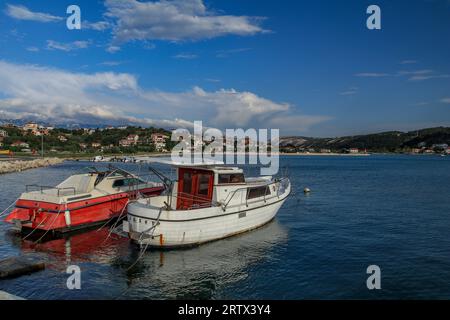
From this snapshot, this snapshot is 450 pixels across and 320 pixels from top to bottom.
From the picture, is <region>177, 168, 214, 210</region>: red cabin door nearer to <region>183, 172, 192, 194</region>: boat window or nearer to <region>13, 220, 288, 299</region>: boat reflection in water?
<region>183, 172, 192, 194</region>: boat window

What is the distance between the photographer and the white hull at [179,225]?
1560 centimetres

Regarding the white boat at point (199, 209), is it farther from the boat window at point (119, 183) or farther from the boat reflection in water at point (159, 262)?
the boat window at point (119, 183)

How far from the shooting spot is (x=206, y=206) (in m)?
17.3

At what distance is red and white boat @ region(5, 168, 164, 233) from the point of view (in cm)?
1816

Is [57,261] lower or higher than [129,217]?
lower

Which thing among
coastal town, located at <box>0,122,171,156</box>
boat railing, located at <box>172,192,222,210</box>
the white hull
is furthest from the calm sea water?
coastal town, located at <box>0,122,171,156</box>

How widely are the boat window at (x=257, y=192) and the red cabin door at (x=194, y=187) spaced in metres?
2.47

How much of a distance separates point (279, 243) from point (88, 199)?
1032cm

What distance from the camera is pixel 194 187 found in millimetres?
18078

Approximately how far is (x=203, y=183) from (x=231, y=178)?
1471 mm

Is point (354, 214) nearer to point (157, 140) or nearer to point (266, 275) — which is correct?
point (266, 275)

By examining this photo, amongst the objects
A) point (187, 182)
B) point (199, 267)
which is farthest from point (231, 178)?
point (199, 267)

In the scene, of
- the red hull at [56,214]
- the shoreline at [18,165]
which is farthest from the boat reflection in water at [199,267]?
the shoreline at [18,165]
